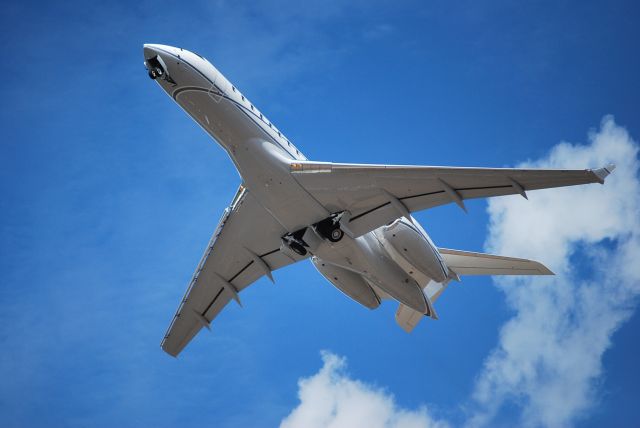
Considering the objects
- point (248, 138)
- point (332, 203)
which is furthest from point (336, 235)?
point (248, 138)

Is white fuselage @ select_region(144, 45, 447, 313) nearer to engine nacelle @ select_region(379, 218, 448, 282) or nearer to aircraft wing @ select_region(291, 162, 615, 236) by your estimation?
engine nacelle @ select_region(379, 218, 448, 282)

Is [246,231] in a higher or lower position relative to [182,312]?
higher

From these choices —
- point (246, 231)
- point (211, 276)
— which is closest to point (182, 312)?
point (211, 276)

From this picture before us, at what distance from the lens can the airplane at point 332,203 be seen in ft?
71.3

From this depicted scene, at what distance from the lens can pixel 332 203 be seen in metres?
23.2

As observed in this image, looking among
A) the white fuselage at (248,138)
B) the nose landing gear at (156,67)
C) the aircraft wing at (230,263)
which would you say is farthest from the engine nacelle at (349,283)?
the nose landing gear at (156,67)

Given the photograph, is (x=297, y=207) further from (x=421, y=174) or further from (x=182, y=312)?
(x=182, y=312)

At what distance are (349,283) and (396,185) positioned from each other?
214 inches

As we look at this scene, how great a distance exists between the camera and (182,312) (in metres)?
28.5

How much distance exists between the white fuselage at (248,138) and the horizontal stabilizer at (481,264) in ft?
8.56

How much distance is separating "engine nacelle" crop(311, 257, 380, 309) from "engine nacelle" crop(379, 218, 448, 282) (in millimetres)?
2595

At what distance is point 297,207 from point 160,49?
665 cm

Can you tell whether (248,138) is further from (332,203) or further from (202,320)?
(202,320)

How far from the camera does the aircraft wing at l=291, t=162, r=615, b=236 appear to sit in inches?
805
